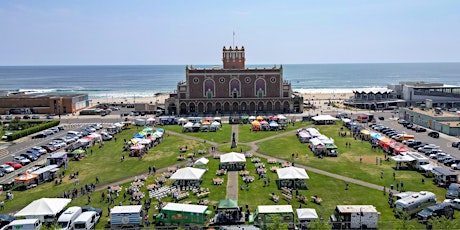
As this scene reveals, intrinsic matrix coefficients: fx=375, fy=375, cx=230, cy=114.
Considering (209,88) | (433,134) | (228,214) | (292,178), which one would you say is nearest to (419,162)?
(292,178)

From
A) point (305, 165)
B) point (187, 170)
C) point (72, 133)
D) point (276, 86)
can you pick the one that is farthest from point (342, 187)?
point (276, 86)

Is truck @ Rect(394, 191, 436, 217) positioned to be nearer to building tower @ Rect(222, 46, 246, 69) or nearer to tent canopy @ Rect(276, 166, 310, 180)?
tent canopy @ Rect(276, 166, 310, 180)

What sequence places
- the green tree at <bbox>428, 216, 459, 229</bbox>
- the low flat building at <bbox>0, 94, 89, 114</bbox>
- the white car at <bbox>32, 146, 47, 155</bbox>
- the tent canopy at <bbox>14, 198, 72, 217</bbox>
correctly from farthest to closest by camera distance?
the low flat building at <bbox>0, 94, 89, 114</bbox> < the white car at <bbox>32, 146, 47, 155</bbox> < the tent canopy at <bbox>14, 198, 72, 217</bbox> < the green tree at <bbox>428, 216, 459, 229</bbox>

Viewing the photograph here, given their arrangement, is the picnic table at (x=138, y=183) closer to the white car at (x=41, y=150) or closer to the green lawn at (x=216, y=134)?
the green lawn at (x=216, y=134)

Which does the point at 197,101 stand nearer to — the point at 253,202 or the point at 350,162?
the point at 350,162

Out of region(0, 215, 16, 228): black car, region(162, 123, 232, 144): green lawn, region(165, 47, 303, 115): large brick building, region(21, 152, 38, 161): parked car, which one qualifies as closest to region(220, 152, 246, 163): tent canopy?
region(162, 123, 232, 144): green lawn

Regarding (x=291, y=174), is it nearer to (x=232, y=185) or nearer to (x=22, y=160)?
(x=232, y=185)
